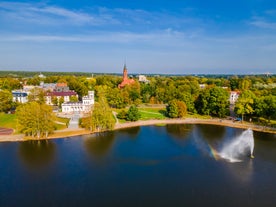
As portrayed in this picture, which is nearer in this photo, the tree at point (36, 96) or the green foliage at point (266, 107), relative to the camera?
the green foliage at point (266, 107)

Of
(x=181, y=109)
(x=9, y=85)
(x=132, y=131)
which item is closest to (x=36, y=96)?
(x=132, y=131)

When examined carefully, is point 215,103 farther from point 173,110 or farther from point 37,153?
point 37,153

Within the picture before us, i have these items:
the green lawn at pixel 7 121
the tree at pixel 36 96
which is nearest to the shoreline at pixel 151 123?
the green lawn at pixel 7 121

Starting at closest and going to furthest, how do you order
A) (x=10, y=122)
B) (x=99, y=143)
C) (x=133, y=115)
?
(x=99, y=143) < (x=10, y=122) < (x=133, y=115)

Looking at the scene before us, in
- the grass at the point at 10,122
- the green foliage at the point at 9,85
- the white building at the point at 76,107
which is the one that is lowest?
the grass at the point at 10,122

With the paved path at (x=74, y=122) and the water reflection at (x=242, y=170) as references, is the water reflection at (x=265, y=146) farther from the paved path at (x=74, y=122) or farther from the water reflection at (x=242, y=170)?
the paved path at (x=74, y=122)

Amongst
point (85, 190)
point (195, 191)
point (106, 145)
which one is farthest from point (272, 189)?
point (106, 145)

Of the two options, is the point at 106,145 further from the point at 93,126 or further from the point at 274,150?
the point at 274,150
